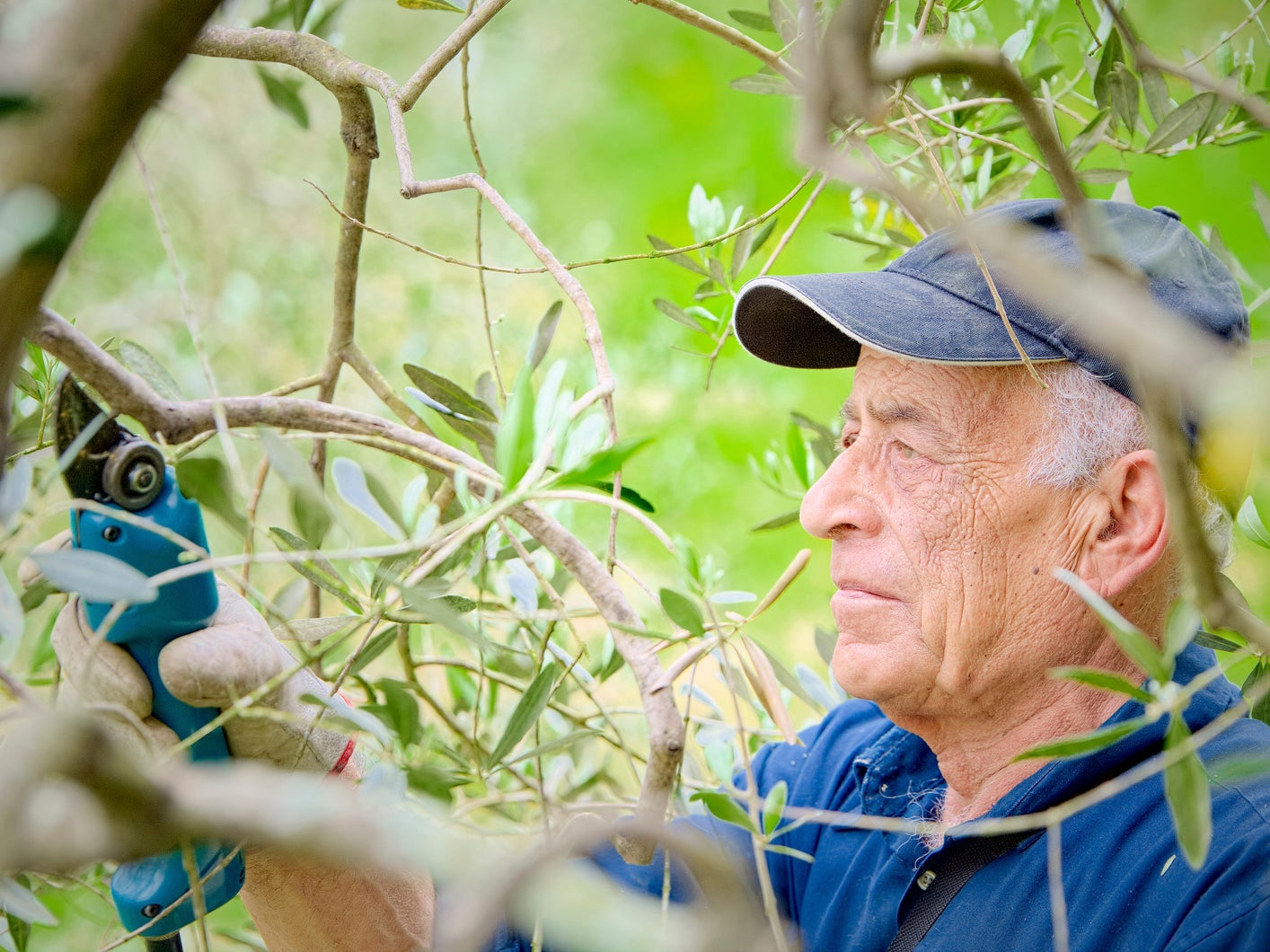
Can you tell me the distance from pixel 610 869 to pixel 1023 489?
0.63 metres

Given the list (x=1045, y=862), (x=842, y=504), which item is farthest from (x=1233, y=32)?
(x=1045, y=862)

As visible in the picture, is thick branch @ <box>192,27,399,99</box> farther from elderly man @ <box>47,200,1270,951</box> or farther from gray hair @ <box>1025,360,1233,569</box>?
gray hair @ <box>1025,360,1233,569</box>

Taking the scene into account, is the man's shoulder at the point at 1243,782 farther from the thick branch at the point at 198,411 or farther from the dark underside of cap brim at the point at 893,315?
the thick branch at the point at 198,411

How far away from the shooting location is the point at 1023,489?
105 cm

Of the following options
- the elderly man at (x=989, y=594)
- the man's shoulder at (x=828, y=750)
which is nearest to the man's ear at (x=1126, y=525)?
the elderly man at (x=989, y=594)

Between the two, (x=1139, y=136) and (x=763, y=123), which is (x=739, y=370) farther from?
(x=1139, y=136)

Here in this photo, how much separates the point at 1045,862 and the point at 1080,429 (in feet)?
1.37

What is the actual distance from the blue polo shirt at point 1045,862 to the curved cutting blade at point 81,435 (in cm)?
48

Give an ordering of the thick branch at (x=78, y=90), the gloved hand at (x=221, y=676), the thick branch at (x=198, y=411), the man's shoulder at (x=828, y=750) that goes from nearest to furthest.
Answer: the thick branch at (x=78, y=90)
the thick branch at (x=198, y=411)
the gloved hand at (x=221, y=676)
the man's shoulder at (x=828, y=750)

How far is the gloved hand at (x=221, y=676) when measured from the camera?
72cm

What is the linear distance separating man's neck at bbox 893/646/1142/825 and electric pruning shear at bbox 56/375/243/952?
71 cm

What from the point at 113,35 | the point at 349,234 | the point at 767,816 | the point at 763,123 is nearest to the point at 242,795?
the point at 113,35

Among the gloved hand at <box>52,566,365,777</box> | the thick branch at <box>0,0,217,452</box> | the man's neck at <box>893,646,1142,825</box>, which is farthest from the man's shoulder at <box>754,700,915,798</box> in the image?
the thick branch at <box>0,0,217,452</box>

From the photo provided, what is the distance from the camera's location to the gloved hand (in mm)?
723
